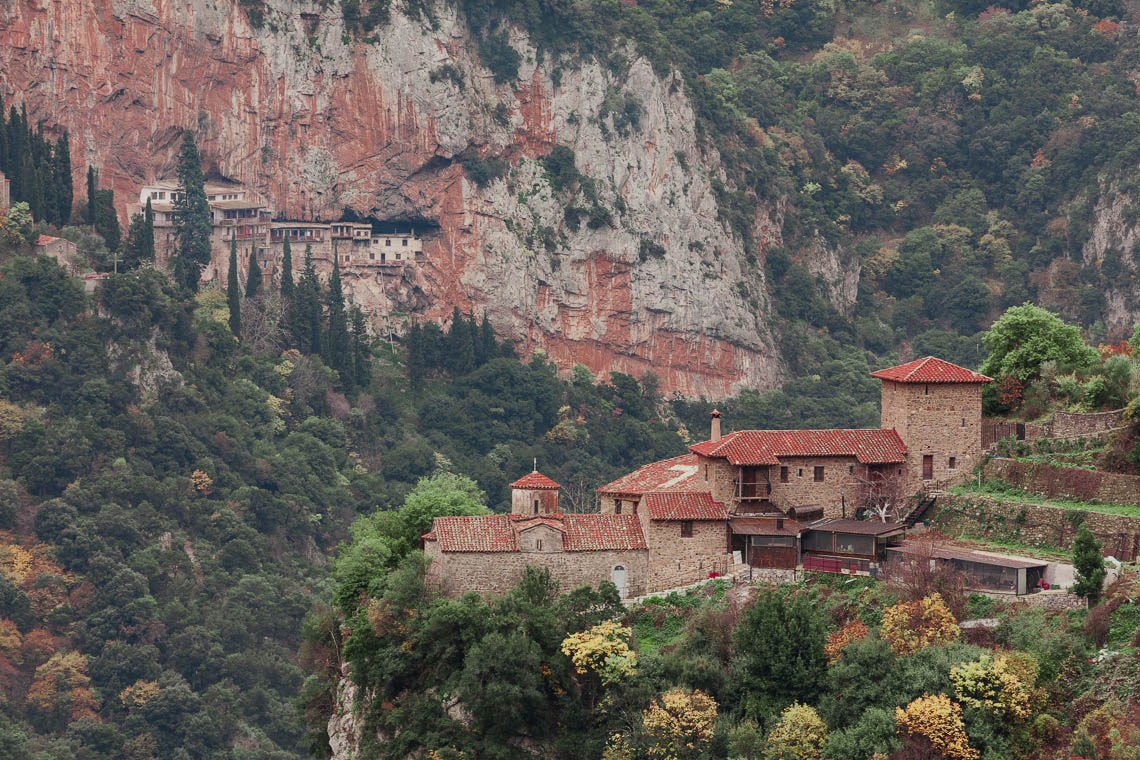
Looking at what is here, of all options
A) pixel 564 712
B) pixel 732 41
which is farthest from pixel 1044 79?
pixel 564 712

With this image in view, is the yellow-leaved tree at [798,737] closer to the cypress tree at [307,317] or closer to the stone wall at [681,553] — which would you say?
the stone wall at [681,553]

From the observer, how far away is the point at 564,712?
63.4 metres

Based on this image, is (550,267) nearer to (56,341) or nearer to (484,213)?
(484,213)

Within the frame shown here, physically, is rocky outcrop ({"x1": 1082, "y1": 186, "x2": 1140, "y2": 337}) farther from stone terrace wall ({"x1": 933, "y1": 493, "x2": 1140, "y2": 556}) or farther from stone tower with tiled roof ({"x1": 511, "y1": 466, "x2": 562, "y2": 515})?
stone tower with tiled roof ({"x1": 511, "y1": 466, "x2": 562, "y2": 515})

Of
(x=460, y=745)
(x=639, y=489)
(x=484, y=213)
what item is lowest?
(x=460, y=745)

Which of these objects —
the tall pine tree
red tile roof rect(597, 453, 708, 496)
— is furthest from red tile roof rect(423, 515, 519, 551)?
the tall pine tree

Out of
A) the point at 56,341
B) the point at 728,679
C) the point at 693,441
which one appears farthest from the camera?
the point at 693,441

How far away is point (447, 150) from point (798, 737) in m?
94.1

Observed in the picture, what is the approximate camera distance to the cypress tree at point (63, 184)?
129 metres

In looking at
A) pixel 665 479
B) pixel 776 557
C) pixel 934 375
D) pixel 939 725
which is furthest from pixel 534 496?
pixel 939 725

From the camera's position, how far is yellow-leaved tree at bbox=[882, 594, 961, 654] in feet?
197

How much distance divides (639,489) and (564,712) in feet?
29.9

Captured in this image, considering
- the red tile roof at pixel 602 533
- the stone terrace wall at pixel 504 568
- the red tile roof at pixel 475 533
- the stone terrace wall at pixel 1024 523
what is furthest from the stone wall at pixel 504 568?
the stone terrace wall at pixel 1024 523

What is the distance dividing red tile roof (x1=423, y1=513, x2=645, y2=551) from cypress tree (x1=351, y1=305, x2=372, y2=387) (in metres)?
73.8
